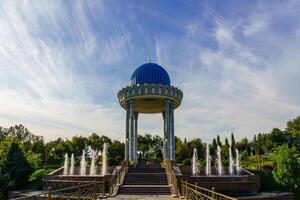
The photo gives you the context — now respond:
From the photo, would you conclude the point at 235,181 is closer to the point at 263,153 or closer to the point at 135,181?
Answer: the point at 135,181

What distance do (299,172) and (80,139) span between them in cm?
3536

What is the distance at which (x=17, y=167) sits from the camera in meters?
25.6

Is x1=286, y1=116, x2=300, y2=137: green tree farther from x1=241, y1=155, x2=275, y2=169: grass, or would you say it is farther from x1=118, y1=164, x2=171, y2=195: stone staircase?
x1=118, y1=164, x2=171, y2=195: stone staircase

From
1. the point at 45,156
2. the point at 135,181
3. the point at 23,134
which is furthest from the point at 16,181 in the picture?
the point at 23,134

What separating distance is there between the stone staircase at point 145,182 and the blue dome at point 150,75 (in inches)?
291

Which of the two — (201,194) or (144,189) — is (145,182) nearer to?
(144,189)

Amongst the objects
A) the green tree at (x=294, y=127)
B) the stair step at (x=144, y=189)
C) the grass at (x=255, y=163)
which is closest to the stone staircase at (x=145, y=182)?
the stair step at (x=144, y=189)

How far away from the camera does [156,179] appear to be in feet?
60.3

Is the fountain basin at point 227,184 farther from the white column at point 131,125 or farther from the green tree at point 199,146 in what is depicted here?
the green tree at point 199,146

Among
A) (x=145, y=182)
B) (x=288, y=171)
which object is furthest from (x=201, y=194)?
(x=288, y=171)

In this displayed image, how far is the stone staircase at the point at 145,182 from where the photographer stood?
51.8 ft

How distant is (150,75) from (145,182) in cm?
1064

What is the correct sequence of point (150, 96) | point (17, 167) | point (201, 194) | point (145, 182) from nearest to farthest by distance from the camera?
point (201, 194) → point (145, 182) → point (150, 96) → point (17, 167)

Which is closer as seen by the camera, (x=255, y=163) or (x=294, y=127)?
(x=255, y=163)
